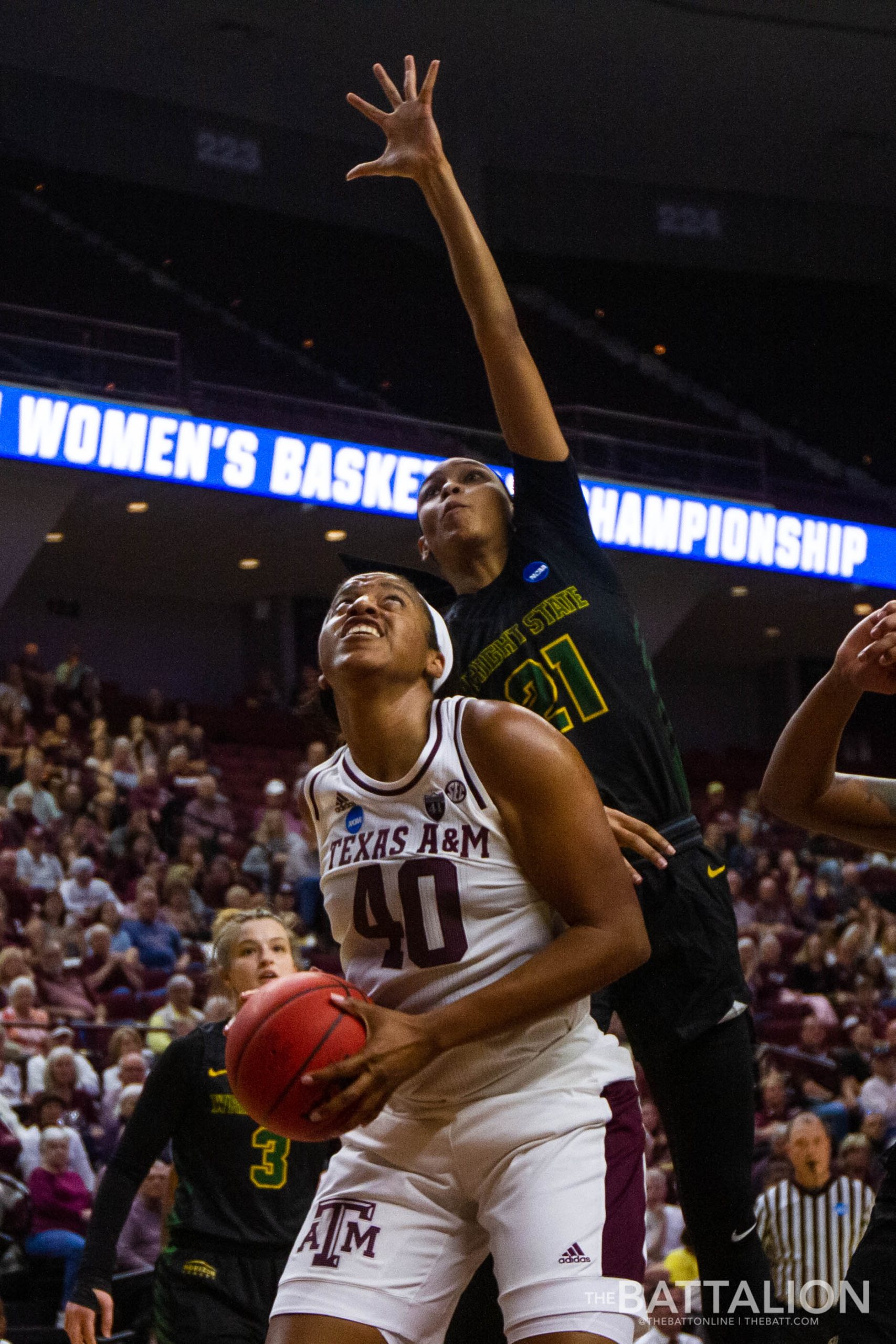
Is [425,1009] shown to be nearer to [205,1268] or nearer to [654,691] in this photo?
[654,691]

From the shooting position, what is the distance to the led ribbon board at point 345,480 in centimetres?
1591

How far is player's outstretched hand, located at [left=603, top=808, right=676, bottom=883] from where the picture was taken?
302 cm

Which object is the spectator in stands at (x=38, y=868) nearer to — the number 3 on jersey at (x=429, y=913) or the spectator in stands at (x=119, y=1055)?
the spectator in stands at (x=119, y=1055)

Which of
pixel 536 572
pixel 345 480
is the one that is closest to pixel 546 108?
pixel 345 480

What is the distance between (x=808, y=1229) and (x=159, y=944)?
219 inches

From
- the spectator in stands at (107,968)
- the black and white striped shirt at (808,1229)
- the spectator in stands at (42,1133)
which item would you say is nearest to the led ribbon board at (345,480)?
the spectator in stands at (107,968)

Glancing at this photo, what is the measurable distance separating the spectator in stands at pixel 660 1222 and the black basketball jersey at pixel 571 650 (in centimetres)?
457

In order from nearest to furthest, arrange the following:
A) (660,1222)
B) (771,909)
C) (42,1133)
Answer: (660,1222)
(42,1133)
(771,909)

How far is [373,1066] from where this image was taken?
2.57m

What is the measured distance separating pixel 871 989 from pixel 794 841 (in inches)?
185

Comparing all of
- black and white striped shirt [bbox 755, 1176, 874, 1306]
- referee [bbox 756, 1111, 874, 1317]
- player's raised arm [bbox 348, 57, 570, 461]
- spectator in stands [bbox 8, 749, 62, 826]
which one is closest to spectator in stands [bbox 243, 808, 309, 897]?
spectator in stands [bbox 8, 749, 62, 826]

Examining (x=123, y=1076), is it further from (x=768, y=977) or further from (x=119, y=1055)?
(x=768, y=977)

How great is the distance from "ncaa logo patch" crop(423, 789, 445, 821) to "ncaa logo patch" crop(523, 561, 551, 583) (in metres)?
0.77

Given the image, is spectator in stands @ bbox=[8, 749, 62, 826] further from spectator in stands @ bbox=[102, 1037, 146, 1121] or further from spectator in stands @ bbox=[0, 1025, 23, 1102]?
spectator in stands @ bbox=[102, 1037, 146, 1121]
